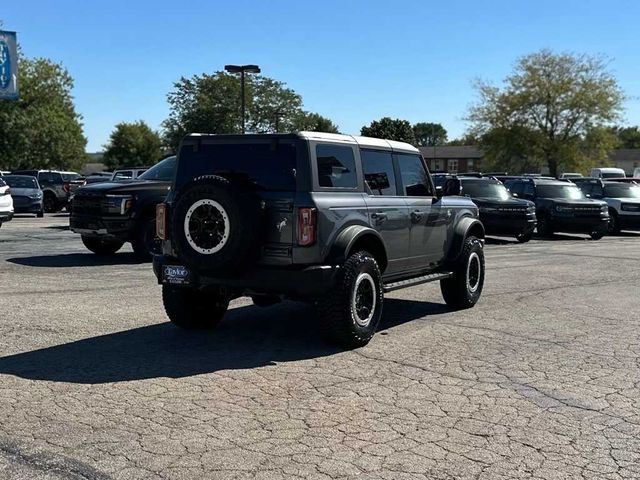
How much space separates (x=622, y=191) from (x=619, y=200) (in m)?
1.02

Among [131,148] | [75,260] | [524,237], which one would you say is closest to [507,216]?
[524,237]

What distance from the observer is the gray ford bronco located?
20.7 ft

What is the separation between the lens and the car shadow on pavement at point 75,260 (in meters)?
12.7

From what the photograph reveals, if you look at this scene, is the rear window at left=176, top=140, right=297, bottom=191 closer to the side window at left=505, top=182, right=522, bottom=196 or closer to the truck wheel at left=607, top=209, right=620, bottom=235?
the side window at left=505, top=182, right=522, bottom=196

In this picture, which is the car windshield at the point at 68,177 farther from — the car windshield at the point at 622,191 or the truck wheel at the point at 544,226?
the car windshield at the point at 622,191

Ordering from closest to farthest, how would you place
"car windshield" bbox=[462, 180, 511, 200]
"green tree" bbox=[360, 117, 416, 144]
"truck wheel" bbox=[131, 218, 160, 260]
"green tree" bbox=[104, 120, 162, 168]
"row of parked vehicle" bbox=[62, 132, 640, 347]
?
1. "row of parked vehicle" bbox=[62, 132, 640, 347]
2. "truck wheel" bbox=[131, 218, 160, 260]
3. "car windshield" bbox=[462, 180, 511, 200]
4. "green tree" bbox=[360, 117, 416, 144]
5. "green tree" bbox=[104, 120, 162, 168]

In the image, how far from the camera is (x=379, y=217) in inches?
285

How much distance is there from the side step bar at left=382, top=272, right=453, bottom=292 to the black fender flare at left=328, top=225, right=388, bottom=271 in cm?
43

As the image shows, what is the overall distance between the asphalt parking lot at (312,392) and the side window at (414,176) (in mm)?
1458

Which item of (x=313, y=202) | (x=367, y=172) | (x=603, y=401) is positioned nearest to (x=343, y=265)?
(x=313, y=202)

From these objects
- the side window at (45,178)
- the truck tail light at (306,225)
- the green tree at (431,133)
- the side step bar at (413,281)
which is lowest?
the side step bar at (413,281)

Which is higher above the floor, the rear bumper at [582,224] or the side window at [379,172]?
the side window at [379,172]

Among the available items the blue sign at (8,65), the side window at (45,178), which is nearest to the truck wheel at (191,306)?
the side window at (45,178)

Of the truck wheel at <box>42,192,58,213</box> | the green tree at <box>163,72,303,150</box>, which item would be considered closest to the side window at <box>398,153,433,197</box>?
the truck wheel at <box>42,192,58,213</box>
